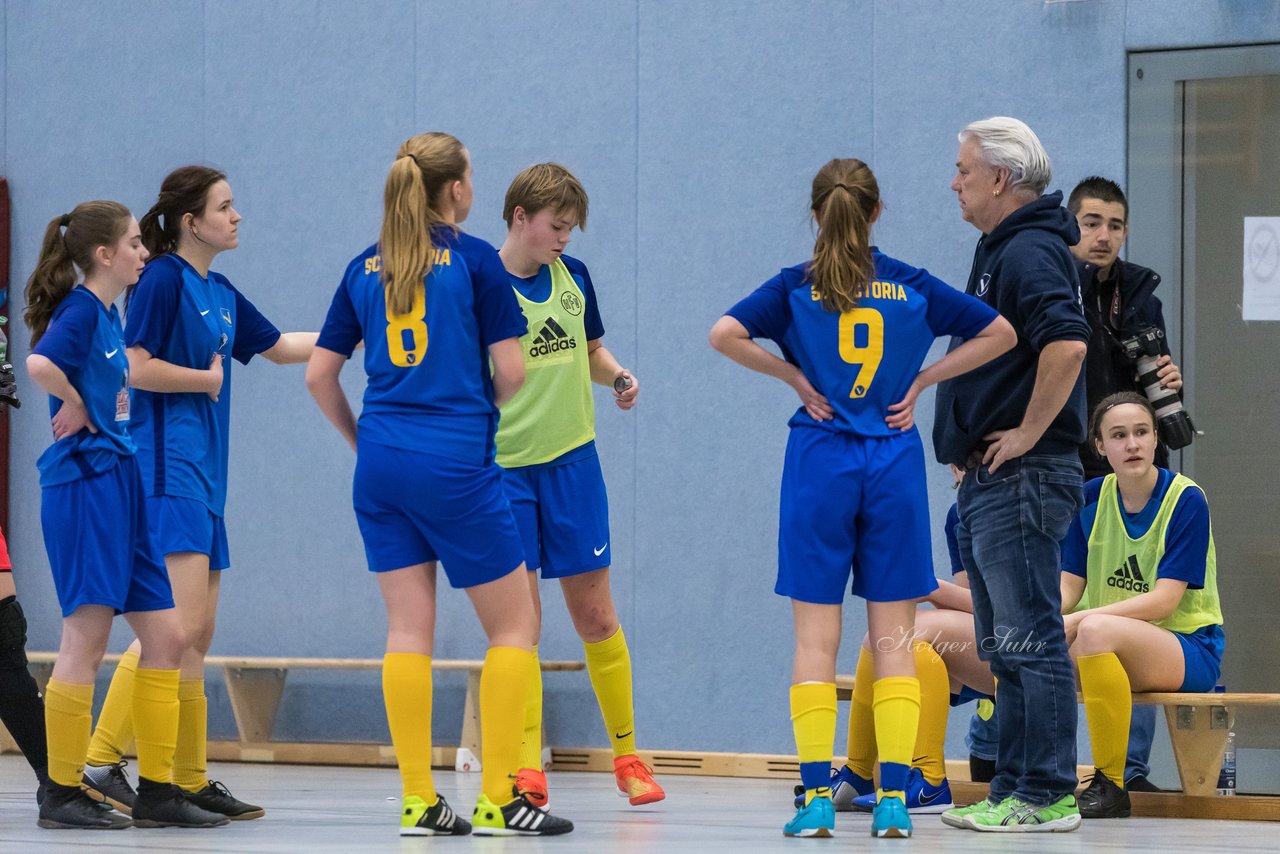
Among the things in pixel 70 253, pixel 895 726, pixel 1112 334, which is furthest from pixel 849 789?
pixel 70 253

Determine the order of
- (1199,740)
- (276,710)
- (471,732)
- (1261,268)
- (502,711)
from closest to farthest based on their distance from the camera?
1. (502,711)
2. (1199,740)
3. (1261,268)
4. (471,732)
5. (276,710)

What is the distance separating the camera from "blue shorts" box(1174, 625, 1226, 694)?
486 centimetres

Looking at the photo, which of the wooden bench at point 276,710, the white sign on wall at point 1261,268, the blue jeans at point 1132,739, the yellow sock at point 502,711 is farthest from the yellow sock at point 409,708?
the white sign on wall at point 1261,268

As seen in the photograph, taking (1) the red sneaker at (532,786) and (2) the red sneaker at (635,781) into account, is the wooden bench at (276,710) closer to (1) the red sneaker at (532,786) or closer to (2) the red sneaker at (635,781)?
(2) the red sneaker at (635,781)

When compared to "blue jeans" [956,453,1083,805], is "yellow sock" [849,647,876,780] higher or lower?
lower

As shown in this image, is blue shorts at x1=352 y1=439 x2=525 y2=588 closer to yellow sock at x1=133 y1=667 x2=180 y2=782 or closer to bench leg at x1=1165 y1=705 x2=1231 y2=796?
yellow sock at x1=133 y1=667 x2=180 y2=782

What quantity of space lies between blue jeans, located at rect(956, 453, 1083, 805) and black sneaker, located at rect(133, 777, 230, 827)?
210 cm

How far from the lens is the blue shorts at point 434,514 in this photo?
368 centimetres

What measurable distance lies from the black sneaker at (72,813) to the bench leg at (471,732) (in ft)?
8.12

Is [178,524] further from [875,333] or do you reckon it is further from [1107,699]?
[1107,699]

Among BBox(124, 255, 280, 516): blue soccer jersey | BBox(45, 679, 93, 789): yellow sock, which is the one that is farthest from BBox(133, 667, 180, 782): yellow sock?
BBox(124, 255, 280, 516): blue soccer jersey

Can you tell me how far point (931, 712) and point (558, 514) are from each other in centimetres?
120

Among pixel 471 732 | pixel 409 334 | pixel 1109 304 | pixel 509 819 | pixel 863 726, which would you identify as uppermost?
pixel 1109 304

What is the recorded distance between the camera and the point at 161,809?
418 centimetres
